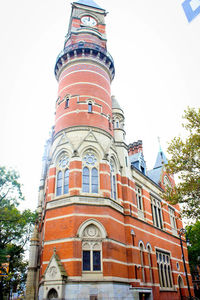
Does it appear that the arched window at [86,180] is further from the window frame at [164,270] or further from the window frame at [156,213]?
the window frame at [164,270]

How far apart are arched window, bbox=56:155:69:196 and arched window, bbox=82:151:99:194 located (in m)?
1.30

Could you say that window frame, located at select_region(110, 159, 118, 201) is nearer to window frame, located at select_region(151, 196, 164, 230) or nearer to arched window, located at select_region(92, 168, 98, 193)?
arched window, located at select_region(92, 168, 98, 193)

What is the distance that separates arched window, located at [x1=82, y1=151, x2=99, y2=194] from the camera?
60.5ft

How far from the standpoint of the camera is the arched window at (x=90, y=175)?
1844cm

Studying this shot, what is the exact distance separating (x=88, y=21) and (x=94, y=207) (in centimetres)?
2202

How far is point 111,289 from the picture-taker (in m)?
15.5

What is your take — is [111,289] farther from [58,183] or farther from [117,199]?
[58,183]

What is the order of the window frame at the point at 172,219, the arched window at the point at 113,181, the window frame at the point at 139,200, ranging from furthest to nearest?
1. the window frame at the point at 172,219
2. the window frame at the point at 139,200
3. the arched window at the point at 113,181

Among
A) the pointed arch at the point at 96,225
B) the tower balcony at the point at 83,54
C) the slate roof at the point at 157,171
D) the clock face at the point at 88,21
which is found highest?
the clock face at the point at 88,21

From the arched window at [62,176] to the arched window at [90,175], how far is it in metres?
1.30

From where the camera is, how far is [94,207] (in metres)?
17.5

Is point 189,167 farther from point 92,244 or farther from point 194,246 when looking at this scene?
point 194,246

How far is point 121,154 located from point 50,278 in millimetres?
11649

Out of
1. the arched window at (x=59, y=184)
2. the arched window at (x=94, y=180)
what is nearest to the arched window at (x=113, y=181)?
the arched window at (x=94, y=180)
